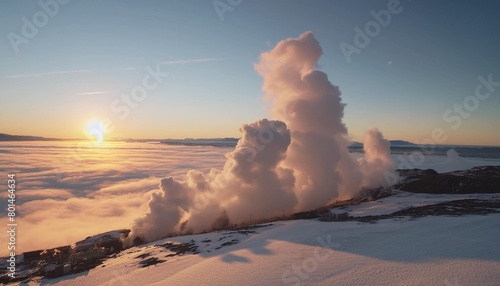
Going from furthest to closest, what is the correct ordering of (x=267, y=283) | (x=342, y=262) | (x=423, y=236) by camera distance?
(x=423, y=236) → (x=342, y=262) → (x=267, y=283)

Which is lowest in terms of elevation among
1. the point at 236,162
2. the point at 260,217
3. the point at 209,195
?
the point at 260,217

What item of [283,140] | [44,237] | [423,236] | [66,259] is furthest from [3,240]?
[423,236]

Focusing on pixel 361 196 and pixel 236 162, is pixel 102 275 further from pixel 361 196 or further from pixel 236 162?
pixel 361 196

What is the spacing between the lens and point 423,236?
19.4 m

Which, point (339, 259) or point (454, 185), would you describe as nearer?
point (339, 259)

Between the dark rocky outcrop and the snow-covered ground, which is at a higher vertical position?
the snow-covered ground

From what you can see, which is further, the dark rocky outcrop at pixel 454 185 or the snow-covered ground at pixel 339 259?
the dark rocky outcrop at pixel 454 185

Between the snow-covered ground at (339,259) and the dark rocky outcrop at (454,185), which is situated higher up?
the snow-covered ground at (339,259)

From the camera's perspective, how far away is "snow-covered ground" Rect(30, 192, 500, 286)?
13.5 metres

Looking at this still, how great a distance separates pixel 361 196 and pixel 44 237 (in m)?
48.6

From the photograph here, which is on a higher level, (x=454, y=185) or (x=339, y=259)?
(x=339, y=259)

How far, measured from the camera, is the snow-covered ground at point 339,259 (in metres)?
13.5

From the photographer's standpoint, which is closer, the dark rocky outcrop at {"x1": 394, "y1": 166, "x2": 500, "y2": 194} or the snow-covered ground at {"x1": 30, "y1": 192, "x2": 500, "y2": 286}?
the snow-covered ground at {"x1": 30, "y1": 192, "x2": 500, "y2": 286}

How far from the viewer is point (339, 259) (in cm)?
1616
